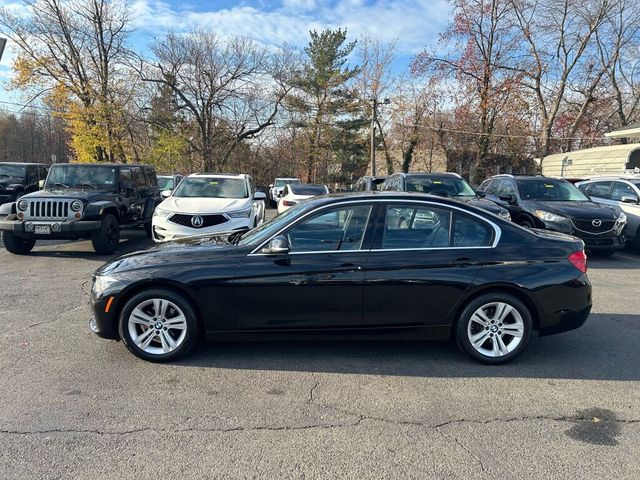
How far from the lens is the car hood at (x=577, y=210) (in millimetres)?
9141

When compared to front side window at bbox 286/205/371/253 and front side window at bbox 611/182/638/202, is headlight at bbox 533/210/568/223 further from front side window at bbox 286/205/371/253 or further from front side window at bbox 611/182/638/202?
front side window at bbox 286/205/371/253

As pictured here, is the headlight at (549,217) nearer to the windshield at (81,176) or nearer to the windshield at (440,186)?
the windshield at (440,186)

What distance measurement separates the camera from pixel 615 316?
556 cm

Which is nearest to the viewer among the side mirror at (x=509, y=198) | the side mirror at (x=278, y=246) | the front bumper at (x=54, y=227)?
the side mirror at (x=278, y=246)

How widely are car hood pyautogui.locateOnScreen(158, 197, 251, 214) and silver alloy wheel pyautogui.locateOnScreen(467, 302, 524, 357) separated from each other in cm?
566

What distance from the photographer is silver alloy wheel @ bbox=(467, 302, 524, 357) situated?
13.4 ft

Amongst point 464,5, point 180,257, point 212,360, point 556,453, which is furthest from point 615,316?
point 464,5

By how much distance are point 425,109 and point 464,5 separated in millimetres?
10392

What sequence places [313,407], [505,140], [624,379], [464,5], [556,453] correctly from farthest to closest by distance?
[505,140]
[464,5]
[624,379]
[313,407]
[556,453]

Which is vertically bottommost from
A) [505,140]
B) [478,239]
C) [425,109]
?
[478,239]

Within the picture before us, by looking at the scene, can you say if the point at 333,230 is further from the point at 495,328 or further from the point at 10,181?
the point at 10,181

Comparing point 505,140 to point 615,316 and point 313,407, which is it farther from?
point 313,407

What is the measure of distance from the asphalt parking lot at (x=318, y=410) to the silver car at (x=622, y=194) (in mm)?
6744

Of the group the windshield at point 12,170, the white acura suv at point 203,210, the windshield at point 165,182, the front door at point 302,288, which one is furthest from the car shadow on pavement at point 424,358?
the windshield at point 12,170
